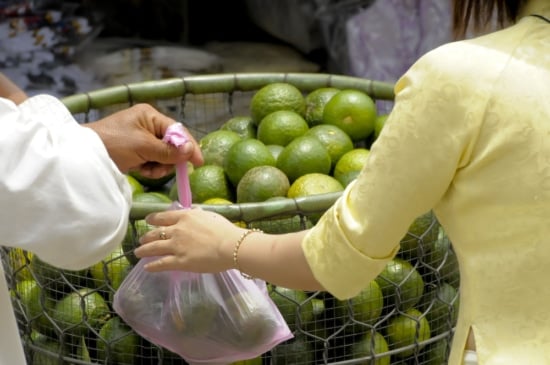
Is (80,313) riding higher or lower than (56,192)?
lower

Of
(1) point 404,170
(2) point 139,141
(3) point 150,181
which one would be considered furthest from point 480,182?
(3) point 150,181

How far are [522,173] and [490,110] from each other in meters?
0.07

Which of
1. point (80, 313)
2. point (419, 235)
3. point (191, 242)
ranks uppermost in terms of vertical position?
point (191, 242)

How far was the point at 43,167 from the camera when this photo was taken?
944 mm

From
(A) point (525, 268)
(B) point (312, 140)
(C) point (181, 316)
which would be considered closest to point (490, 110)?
(A) point (525, 268)

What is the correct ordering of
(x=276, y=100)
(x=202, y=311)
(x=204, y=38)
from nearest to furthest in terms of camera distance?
(x=202, y=311) < (x=276, y=100) < (x=204, y=38)

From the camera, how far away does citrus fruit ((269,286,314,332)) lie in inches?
58.8

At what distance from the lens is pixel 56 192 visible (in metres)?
0.95

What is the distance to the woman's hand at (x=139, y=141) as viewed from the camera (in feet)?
4.33

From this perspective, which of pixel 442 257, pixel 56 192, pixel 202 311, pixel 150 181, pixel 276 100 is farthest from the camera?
pixel 276 100

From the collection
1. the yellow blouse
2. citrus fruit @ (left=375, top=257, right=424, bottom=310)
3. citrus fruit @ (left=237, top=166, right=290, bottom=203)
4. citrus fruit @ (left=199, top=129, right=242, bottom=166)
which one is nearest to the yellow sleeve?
the yellow blouse

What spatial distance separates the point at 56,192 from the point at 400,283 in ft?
2.40

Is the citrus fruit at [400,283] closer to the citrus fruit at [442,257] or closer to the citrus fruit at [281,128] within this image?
the citrus fruit at [442,257]

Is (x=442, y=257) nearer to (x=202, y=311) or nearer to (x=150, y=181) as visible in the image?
(x=202, y=311)
